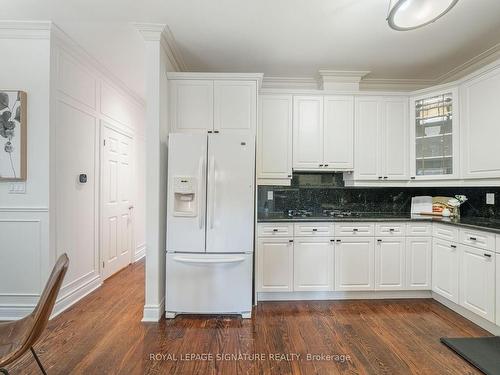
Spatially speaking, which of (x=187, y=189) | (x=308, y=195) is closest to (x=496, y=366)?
(x=308, y=195)

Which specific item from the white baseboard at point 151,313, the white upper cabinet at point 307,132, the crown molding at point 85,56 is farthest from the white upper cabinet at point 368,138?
the crown molding at point 85,56

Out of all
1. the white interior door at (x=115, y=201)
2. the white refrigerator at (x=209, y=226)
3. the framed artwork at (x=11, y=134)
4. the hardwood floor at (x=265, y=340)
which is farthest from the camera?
the white interior door at (x=115, y=201)

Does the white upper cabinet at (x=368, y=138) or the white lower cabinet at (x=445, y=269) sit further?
the white upper cabinet at (x=368, y=138)

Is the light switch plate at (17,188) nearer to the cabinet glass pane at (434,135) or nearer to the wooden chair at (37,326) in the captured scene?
the wooden chair at (37,326)

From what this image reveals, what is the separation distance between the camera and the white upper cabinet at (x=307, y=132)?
3104 millimetres

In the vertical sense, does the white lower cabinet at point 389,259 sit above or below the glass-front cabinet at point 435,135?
below

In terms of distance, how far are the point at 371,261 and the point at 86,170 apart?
3.46 m

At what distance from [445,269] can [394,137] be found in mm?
1577

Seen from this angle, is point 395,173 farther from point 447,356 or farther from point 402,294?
point 447,356

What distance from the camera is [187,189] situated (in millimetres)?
2363

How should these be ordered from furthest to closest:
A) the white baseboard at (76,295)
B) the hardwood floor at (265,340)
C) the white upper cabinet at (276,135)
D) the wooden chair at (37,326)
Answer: the white upper cabinet at (276,135), the white baseboard at (76,295), the hardwood floor at (265,340), the wooden chair at (37,326)

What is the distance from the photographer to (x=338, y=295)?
287cm

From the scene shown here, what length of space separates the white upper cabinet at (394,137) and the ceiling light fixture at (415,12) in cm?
154

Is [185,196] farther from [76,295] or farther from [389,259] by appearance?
[389,259]
